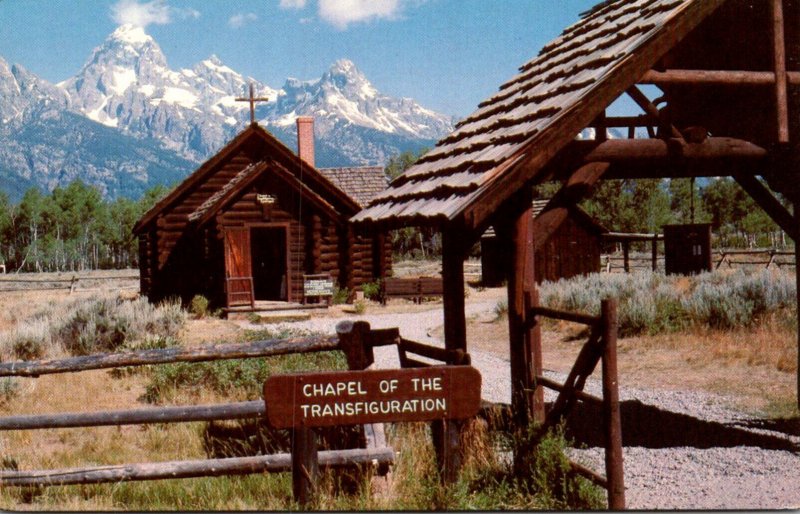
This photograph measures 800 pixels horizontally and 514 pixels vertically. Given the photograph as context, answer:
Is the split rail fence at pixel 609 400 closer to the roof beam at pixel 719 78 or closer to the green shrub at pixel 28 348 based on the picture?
the roof beam at pixel 719 78

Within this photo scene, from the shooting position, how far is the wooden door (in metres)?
21.6

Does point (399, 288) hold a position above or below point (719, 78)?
below

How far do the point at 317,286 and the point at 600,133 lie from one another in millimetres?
17368

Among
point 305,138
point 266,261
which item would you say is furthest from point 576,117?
point 266,261

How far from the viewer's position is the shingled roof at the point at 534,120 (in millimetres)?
4879

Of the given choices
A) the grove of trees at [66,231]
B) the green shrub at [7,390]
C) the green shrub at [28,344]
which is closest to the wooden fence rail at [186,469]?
the green shrub at [7,390]

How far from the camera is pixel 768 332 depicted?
11.9m

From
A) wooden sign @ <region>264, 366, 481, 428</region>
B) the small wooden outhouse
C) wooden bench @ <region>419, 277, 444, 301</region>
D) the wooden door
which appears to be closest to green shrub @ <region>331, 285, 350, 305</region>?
wooden bench @ <region>419, 277, 444, 301</region>

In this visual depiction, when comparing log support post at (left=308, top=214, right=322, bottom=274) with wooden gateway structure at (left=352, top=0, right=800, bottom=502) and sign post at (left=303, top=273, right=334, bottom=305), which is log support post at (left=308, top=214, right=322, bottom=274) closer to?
sign post at (left=303, top=273, right=334, bottom=305)

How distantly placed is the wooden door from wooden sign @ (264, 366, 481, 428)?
17.6 m

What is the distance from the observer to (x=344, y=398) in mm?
4172

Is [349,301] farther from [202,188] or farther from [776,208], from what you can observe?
[776,208]

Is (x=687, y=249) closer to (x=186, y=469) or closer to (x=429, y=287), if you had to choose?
(x=429, y=287)

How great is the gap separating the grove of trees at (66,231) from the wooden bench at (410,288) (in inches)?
2125
